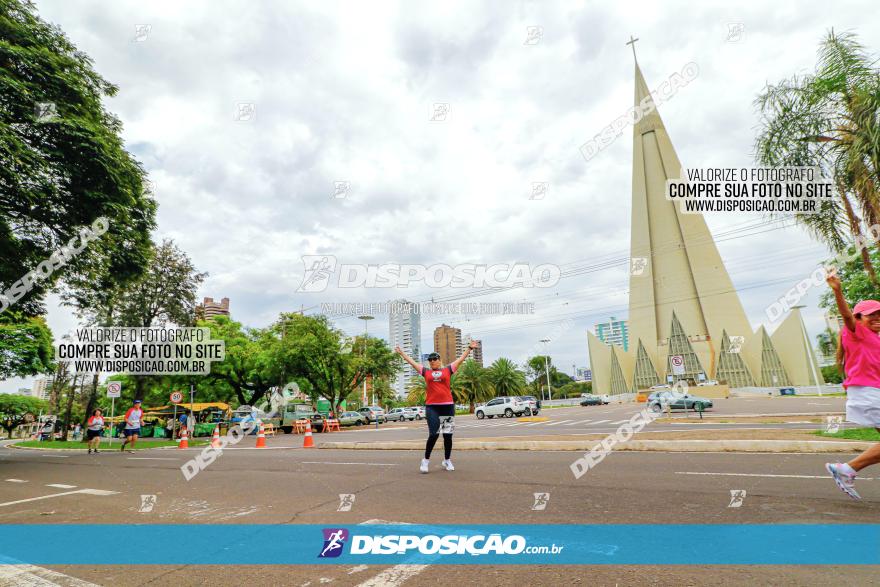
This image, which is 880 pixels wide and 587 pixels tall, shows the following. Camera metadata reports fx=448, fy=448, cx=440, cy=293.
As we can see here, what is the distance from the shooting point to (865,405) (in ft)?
13.8

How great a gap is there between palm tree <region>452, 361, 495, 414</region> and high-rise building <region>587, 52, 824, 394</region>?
33.2 m

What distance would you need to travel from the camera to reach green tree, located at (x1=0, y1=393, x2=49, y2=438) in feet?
217

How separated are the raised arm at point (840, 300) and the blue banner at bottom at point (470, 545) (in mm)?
1772

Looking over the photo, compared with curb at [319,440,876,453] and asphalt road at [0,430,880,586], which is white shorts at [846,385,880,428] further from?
curb at [319,440,876,453]

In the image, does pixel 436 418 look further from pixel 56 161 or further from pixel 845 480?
pixel 56 161

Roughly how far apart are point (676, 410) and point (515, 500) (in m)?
33.3

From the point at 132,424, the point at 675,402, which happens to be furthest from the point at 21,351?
the point at 675,402

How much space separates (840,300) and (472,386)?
53.6 m

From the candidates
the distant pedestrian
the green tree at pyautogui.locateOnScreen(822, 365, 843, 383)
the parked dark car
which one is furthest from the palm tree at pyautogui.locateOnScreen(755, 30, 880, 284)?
the green tree at pyautogui.locateOnScreen(822, 365, 843, 383)

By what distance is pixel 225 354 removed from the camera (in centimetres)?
3662

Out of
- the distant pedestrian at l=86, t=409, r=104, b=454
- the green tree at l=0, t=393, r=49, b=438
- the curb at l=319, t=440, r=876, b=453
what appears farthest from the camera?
the green tree at l=0, t=393, r=49, b=438

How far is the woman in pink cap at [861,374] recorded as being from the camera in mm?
4160

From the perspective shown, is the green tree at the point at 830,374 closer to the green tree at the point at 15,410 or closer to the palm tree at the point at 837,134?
the palm tree at the point at 837,134

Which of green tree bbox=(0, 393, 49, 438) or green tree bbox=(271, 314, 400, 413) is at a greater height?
green tree bbox=(271, 314, 400, 413)
